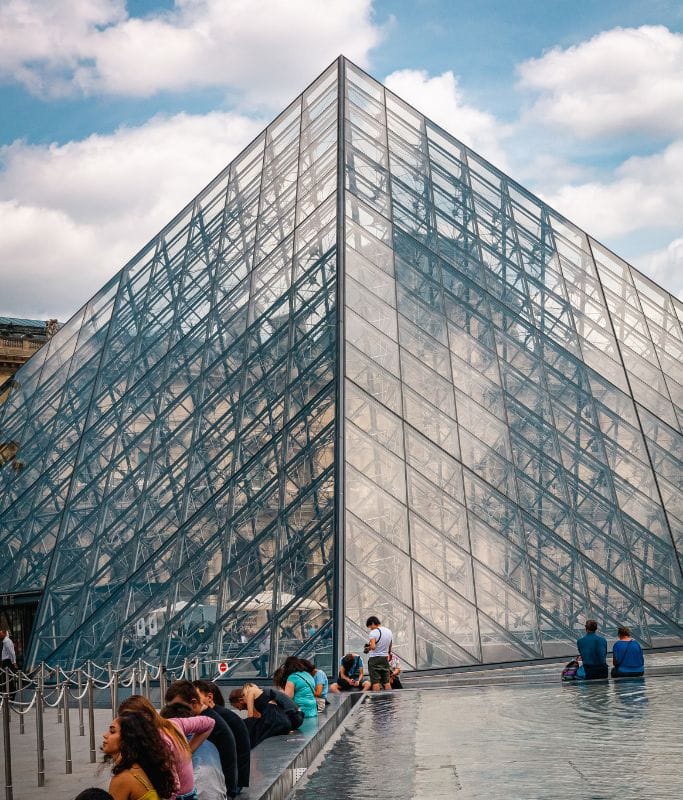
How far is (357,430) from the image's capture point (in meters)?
16.5

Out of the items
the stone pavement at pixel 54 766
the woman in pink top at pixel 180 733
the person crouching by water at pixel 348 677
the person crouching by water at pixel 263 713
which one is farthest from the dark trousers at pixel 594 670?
the woman in pink top at pixel 180 733

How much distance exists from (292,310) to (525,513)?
17.6ft

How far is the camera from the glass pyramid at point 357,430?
15281 millimetres

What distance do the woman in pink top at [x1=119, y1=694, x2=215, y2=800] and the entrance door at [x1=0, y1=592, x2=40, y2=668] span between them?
16.1 metres

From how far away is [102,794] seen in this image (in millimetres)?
4414

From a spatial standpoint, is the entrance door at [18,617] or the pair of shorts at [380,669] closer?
the pair of shorts at [380,669]

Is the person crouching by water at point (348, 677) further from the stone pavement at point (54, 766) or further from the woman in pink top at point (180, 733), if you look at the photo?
the woman in pink top at point (180, 733)

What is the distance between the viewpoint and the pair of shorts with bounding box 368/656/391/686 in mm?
13391

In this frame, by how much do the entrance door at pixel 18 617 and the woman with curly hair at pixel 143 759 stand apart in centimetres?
1724

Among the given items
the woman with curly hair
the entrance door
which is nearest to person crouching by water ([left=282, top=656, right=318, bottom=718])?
the woman with curly hair

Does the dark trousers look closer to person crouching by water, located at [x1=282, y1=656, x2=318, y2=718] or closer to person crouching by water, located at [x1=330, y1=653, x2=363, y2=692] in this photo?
person crouching by water, located at [x1=330, y1=653, x2=363, y2=692]

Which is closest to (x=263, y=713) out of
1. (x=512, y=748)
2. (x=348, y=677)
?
(x=512, y=748)

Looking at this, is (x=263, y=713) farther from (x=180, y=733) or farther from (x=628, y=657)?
(x=628, y=657)

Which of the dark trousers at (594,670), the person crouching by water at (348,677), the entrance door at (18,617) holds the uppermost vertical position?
the entrance door at (18,617)
